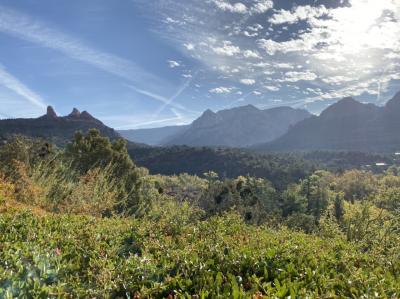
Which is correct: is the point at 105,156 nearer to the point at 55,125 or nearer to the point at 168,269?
the point at 168,269

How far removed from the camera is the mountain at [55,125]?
113 meters

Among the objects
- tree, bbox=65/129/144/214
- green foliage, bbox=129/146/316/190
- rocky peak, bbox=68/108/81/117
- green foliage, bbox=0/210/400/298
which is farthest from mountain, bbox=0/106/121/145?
green foliage, bbox=0/210/400/298

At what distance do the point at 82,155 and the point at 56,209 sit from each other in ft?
49.6

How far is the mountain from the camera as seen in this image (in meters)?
113

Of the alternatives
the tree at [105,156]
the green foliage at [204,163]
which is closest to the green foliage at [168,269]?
the tree at [105,156]

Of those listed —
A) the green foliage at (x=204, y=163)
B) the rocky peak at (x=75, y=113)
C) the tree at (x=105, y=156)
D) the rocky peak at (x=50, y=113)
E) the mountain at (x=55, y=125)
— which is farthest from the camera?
the rocky peak at (x=75, y=113)

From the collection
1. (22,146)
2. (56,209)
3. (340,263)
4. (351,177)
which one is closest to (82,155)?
(22,146)

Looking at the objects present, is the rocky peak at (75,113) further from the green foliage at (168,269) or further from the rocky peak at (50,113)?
the green foliage at (168,269)

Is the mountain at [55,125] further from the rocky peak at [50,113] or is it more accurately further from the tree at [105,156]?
the tree at [105,156]

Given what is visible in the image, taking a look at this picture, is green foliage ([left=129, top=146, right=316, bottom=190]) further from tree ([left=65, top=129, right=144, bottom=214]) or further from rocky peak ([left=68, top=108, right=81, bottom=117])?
tree ([left=65, top=129, right=144, bottom=214])

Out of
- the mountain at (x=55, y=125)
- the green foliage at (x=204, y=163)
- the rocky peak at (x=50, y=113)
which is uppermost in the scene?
the rocky peak at (x=50, y=113)

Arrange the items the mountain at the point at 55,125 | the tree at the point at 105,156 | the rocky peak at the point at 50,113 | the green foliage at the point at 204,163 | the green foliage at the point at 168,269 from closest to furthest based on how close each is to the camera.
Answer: the green foliage at the point at 168,269, the tree at the point at 105,156, the green foliage at the point at 204,163, the mountain at the point at 55,125, the rocky peak at the point at 50,113

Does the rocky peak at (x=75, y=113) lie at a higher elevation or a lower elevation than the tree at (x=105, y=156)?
higher

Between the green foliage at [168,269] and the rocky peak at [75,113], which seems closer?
the green foliage at [168,269]
